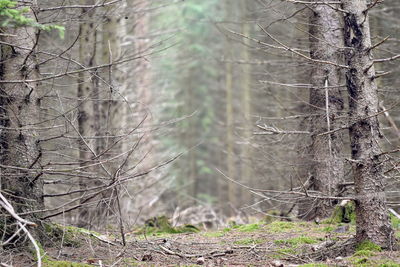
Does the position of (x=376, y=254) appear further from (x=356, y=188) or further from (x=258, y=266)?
(x=258, y=266)

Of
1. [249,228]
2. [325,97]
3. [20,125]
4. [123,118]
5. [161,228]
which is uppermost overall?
[325,97]

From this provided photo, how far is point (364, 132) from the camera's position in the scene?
20.0 feet

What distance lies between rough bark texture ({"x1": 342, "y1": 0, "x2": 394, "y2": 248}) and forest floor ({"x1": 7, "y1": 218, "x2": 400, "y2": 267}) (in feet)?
0.85

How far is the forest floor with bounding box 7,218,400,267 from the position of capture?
5.71 m

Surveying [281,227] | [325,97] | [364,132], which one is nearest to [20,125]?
[364,132]

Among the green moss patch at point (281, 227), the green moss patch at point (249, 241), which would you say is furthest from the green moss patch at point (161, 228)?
the green moss patch at point (249, 241)

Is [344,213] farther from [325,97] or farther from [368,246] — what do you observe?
[368,246]

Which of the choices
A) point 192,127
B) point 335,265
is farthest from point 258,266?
point 192,127

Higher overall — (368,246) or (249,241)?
(368,246)

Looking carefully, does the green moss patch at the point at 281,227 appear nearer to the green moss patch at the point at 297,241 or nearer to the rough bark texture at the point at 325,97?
the rough bark texture at the point at 325,97

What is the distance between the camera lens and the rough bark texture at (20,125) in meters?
6.11

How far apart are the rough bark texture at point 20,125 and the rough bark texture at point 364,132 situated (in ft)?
11.4

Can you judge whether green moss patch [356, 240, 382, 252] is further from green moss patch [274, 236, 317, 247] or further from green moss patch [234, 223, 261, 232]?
green moss patch [234, 223, 261, 232]

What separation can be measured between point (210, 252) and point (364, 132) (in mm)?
2231
